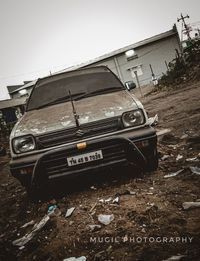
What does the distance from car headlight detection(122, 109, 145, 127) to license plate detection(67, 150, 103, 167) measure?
461mm

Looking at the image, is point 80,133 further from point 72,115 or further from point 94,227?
point 94,227

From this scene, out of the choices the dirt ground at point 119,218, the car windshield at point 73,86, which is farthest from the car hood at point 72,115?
the dirt ground at point 119,218

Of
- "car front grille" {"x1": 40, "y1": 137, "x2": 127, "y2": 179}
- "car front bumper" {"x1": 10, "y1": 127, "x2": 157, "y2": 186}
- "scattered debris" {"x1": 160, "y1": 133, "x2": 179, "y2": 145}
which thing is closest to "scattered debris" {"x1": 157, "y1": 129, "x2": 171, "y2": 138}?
"scattered debris" {"x1": 160, "y1": 133, "x2": 179, "y2": 145}

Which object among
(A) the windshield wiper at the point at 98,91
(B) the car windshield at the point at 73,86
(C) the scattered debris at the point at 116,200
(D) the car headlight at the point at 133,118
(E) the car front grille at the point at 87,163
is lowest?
(C) the scattered debris at the point at 116,200

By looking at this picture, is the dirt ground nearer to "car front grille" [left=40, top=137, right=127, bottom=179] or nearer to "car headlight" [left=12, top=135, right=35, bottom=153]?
"car front grille" [left=40, top=137, right=127, bottom=179]

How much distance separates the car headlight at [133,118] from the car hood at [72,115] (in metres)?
0.06

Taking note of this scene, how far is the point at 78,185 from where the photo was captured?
11.9 ft

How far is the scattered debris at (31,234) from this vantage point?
2.65 m

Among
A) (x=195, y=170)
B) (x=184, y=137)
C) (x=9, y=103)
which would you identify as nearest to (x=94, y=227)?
(x=195, y=170)

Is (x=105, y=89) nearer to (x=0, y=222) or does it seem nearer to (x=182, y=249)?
(x=0, y=222)

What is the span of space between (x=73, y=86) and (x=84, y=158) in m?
1.58

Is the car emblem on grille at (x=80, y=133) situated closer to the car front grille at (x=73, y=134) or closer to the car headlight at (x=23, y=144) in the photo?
the car front grille at (x=73, y=134)

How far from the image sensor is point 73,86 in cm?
421

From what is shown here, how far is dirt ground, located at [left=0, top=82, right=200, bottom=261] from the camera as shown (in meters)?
2.11
